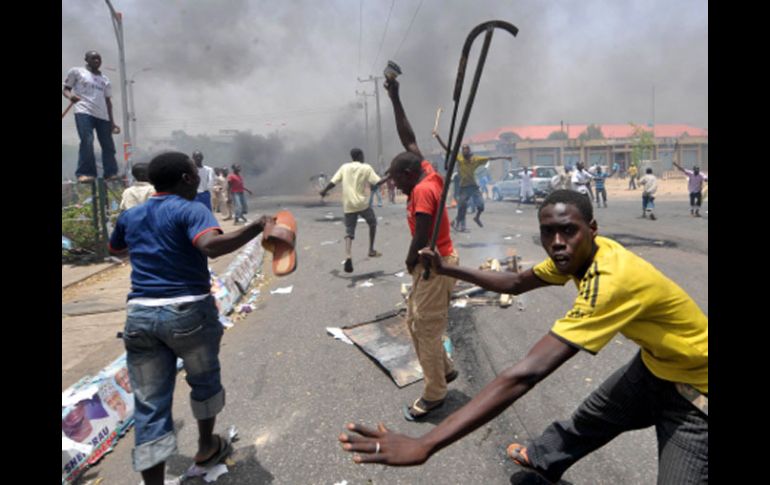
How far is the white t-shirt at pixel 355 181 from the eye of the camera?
22.7 feet

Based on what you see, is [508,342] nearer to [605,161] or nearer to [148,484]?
[148,484]

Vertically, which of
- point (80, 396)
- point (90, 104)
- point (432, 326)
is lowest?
point (80, 396)

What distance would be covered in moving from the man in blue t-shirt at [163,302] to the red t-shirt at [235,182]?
10911 mm

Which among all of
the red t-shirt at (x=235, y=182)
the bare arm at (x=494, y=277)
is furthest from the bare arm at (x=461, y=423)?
the red t-shirt at (x=235, y=182)

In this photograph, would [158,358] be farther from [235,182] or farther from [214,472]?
[235,182]

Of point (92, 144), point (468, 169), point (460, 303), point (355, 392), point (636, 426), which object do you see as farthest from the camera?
point (468, 169)

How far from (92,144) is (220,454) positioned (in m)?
6.58

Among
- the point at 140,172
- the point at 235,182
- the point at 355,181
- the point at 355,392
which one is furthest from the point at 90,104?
the point at 355,392

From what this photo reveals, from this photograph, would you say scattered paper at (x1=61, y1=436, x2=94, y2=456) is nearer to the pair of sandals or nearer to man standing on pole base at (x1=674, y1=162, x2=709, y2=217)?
the pair of sandals

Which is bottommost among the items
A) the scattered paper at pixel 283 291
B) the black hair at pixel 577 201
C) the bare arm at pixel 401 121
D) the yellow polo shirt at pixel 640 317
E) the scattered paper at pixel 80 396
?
the scattered paper at pixel 80 396

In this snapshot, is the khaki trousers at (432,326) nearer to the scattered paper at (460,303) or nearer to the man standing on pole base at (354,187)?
the scattered paper at (460,303)

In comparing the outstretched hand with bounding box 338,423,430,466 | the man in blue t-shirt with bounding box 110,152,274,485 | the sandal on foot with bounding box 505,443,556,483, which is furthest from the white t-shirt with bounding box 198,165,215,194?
the outstretched hand with bounding box 338,423,430,466

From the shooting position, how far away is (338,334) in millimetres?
4488
